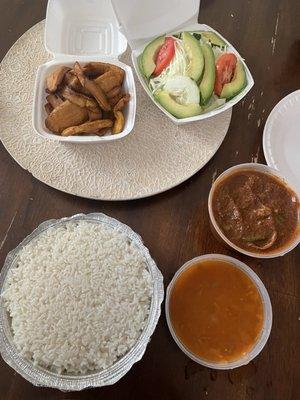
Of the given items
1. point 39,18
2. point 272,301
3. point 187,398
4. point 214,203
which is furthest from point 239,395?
point 39,18

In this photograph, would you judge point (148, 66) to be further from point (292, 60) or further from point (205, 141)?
point (292, 60)

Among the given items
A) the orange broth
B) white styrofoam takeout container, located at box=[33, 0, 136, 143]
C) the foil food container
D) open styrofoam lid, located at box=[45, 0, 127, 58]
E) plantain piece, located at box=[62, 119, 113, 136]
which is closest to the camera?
the foil food container

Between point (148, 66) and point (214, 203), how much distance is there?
49cm

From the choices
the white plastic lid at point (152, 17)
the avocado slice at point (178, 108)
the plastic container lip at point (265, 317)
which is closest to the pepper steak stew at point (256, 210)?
the plastic container lip at point (265, 317)

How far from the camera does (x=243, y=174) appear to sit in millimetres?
1062

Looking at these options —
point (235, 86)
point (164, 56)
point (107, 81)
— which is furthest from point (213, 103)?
point (107, 81)

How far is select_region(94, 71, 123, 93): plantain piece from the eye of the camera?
1.15 meters

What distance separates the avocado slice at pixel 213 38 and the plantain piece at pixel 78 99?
16.6 inches

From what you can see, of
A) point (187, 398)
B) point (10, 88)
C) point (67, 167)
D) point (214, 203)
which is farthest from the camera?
point (10, 88)

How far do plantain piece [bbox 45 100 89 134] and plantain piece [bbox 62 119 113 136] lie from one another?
23mm

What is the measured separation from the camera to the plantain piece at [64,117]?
3.59 ft

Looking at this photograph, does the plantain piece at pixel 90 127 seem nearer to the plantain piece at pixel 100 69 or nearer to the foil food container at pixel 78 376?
the plantain piece at pixel 100 69

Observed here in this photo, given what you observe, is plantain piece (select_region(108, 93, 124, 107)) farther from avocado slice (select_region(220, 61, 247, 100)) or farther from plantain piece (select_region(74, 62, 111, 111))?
avocado slice (select_region(220, 61, 247, 100))

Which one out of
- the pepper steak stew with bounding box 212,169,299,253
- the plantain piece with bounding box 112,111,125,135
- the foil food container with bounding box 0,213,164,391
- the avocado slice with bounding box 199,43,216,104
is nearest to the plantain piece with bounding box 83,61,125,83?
the plantain piece with bounding box 112,111,125,135
